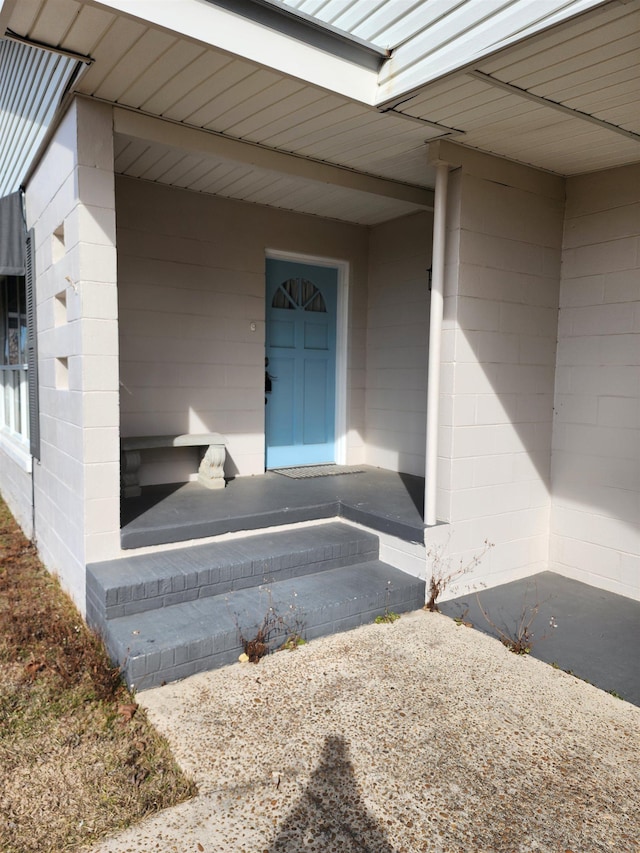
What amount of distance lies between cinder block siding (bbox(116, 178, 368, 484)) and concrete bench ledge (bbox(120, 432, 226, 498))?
23 cm

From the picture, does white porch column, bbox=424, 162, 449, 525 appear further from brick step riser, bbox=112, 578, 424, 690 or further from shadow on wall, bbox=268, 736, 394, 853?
shadow on wall, bbox=268, 736, 394, 853

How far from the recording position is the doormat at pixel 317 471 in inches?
214

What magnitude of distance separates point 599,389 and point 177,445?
3102mm

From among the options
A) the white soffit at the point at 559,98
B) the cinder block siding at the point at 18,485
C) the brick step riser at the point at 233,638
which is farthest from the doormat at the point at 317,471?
the white soffit at the point at 559,98

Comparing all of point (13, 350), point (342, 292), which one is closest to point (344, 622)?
point (342, 292)

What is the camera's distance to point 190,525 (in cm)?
373

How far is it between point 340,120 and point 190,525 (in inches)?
99.7

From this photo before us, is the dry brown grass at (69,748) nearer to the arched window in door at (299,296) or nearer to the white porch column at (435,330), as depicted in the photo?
the white porch column at (435,330)

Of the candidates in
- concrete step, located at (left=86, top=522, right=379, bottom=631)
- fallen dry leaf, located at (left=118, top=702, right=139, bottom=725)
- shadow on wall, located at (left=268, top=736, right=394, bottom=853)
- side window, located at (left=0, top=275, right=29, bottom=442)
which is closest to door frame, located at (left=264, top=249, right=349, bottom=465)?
concrete step, located at (left=86, top=522, right=379, bottom=631)

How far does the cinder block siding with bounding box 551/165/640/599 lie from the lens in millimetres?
3928

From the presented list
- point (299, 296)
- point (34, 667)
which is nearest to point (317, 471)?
point (299, 296)

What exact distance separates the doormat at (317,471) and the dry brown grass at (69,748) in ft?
7.86

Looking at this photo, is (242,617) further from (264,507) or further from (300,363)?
(300,363)

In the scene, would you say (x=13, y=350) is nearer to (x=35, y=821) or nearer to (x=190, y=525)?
(x=190, y=525)
